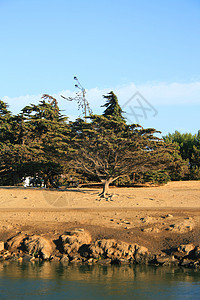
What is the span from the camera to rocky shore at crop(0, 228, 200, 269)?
59.3ft

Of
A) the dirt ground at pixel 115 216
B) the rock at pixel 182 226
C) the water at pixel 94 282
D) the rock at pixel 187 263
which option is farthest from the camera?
the rock at pixel 182 226

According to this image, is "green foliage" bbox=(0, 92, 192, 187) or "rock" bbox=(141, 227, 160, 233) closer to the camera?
"rock" bbox=(141, 227, 160, 233)

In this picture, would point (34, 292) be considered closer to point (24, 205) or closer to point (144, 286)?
point (144, 286)

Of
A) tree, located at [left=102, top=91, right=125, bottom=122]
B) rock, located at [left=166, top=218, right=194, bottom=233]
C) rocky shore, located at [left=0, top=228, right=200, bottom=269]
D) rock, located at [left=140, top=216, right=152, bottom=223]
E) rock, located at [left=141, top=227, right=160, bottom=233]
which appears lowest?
rocky shore, located at [left=0, top=228, right=200, bottom=269]

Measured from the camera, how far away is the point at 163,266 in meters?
17.6

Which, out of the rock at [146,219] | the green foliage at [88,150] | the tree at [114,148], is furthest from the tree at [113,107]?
the rock at [146,219]

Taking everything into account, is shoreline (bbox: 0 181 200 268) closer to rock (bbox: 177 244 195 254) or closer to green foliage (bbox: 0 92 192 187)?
rock (bbox: 177 244 195 254)

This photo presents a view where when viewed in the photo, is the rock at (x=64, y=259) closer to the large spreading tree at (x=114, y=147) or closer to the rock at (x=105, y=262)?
the rock at (x=105, y=262)

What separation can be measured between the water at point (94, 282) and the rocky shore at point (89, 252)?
2.31ft

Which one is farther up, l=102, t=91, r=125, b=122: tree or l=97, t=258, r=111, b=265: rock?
l=102, t=91, r=125, b=122: tree

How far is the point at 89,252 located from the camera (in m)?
18.7

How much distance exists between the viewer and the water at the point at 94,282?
1352cm

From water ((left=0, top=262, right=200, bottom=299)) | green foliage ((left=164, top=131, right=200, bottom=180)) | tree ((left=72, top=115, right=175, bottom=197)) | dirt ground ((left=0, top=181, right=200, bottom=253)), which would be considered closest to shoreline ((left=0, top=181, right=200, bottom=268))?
dirt ground ((left=0, top=181, right=200, bottom=253))

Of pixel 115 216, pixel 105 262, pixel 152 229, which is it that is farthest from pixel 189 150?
pixel 105 262
